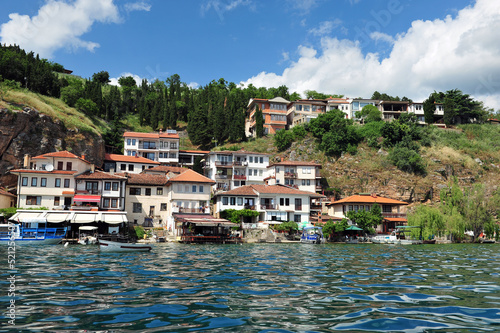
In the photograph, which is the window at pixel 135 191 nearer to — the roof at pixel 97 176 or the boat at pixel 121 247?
the roof at pixel 97 176

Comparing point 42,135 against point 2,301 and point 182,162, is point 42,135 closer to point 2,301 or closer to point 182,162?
point 182,162

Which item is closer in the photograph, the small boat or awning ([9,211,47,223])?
the small boat

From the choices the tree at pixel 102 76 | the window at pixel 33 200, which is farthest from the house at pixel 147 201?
the tree at pixel 102 76

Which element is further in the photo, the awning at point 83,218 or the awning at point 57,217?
the awning at point 83,218

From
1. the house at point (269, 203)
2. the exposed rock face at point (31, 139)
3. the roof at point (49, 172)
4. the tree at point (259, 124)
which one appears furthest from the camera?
the tree at point (259, 124)

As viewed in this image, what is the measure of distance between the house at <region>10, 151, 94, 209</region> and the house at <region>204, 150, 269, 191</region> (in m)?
24.3

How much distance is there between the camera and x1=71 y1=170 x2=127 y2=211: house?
53.7m

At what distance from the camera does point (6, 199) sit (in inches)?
2103

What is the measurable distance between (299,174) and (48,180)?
43.5 m

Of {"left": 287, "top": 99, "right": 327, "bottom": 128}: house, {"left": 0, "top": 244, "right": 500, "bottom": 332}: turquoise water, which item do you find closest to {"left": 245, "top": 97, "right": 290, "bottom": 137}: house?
{"left": 287, "top": 99, "right": 327, "bottom": 128}: house

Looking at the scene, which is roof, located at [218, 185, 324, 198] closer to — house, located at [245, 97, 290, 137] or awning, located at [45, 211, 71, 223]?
awning, located at [45, 211, 71, 223]

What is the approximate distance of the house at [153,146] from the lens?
81.2 metres

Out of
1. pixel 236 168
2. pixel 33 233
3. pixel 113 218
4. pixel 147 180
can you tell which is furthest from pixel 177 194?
pixel 33 233

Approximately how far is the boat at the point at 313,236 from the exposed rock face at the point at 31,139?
4046 centimetres
